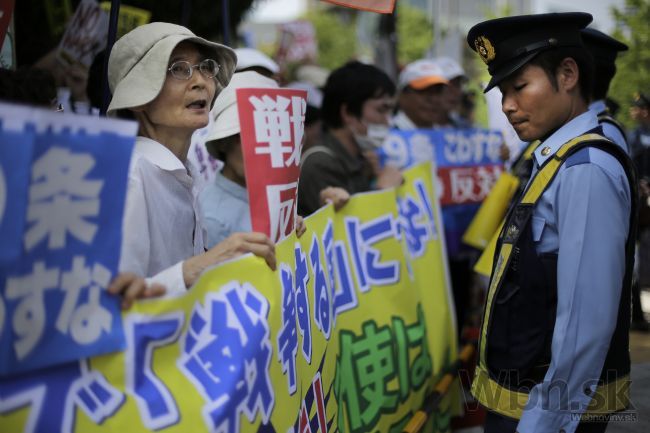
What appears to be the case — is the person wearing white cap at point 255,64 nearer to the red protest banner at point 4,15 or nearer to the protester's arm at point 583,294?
the red protest banner at point 4,15

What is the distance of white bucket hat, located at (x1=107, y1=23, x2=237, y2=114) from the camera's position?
2408 mm

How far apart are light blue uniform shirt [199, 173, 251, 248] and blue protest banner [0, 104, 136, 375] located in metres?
1.45

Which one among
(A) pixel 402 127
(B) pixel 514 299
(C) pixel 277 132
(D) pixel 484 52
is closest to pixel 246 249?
(C) pixel 277 132

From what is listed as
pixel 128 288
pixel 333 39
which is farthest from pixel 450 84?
pixel 333 39

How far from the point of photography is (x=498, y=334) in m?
2.51

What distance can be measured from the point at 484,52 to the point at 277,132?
0.71 meters

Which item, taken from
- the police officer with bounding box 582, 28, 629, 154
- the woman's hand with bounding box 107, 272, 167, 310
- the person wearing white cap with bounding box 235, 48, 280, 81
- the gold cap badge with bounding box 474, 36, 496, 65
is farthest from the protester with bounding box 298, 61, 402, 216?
the woman's hand with bounding box 107, 272, 167, 310

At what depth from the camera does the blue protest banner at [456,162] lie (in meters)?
5.55

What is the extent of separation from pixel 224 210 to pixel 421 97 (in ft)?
10.0

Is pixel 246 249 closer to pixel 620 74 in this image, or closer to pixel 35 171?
pixel 35 171

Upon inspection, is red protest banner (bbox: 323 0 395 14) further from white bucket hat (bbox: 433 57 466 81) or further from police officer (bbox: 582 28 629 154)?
white bucket hat (bbox: 433 57 466 81)

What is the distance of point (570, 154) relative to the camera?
2.37 m

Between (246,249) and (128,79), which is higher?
(128,79)

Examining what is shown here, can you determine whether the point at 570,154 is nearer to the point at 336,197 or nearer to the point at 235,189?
the point at 336,197
